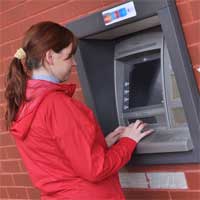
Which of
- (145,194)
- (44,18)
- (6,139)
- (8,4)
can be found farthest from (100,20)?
(6,139)

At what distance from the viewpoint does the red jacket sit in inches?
87.0

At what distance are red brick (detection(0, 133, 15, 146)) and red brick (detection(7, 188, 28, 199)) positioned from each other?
1.19 feet

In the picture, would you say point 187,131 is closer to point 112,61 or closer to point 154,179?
point 154,179

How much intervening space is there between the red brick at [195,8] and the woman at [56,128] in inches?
23.6

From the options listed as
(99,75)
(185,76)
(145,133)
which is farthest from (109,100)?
(185,76)

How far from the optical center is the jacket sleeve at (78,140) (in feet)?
7.20

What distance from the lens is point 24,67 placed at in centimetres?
246

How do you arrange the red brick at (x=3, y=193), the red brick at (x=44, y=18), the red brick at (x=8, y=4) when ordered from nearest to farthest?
the red brick at (x=44, y=18) < the red brick at (x=8, y=4) < the red brick at (x=3, y=193)

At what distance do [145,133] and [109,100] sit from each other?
0.40 metres

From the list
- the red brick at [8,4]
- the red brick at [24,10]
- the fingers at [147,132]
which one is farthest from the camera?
the red brick at [8,4]

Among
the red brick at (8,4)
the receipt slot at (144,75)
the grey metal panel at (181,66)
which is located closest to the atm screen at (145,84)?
the receipt slot at (144,75)

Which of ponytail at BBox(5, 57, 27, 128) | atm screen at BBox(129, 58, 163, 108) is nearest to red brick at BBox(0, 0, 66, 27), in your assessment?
atm screen at BBox(129, 58, 163, 108)

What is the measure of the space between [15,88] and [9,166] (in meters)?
1.63

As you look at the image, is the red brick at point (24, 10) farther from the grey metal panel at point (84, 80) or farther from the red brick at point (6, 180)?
the red brick at point (6, 180)
